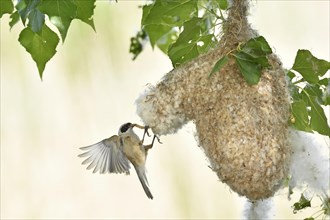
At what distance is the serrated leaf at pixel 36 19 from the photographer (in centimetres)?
183

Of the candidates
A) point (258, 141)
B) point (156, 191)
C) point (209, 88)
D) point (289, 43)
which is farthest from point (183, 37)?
point (156, 191)

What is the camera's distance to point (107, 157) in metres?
2.10

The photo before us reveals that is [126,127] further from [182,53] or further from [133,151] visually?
[182,53]

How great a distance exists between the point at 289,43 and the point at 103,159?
1755 millimetres

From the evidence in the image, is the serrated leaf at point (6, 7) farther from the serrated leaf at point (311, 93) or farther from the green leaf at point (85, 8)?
the serrated leaf at point (311, 93)

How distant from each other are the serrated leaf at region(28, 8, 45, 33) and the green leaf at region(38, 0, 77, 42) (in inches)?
1.9

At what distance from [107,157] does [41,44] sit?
0.35 meters

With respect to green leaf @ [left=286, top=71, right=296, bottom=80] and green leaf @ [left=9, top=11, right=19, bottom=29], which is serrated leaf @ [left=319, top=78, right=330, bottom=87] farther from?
green leaf @ [left=9, top=11, right=19, bottom=29]

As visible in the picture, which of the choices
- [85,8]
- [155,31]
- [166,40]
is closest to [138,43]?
[166,40]

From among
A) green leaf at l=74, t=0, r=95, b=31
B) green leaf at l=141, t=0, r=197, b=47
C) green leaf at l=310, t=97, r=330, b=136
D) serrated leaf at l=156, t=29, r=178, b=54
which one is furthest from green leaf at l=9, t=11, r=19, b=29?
green leaf at l=310, t=97, r=330, b=136

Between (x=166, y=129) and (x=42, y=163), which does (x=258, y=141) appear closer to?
→ (x=166, y=129)

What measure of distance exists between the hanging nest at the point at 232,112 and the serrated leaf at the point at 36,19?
11.8 inches

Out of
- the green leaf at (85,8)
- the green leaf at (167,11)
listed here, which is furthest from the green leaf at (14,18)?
the green leaf at (167,11)

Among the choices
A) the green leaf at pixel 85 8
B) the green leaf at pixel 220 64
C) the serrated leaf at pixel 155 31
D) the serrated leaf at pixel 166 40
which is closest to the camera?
the green leaf at pixel 220 64
